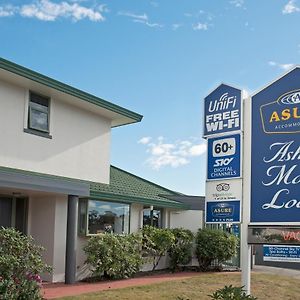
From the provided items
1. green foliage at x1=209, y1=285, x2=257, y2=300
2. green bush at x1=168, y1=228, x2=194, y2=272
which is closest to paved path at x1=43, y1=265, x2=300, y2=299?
green bush at x1=168, y1=228, x2=194, y2=272

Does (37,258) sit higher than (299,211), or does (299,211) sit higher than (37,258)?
(299,211)

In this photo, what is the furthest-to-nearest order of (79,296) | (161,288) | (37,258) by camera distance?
(161,288), (79,296), (37,258)

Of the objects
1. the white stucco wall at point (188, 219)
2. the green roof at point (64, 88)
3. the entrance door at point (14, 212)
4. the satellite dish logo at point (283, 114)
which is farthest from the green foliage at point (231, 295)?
the white stucco wall at point (188, 219)

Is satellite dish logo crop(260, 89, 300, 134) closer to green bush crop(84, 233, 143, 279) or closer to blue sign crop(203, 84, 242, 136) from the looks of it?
blue sign crop(203, 84, 242, 136)

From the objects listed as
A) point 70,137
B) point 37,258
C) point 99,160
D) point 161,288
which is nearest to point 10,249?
point 37,258

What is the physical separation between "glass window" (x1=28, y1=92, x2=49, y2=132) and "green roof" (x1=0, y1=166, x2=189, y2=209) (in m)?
1.40

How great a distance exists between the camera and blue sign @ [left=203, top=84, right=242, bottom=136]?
893cm

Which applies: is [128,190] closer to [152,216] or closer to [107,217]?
[152,216]

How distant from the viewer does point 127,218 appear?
17484mm

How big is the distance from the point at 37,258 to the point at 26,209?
5156 mm

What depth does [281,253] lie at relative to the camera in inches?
323

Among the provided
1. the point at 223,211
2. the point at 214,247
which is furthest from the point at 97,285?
the point at 223,211

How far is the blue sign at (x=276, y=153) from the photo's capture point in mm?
8273

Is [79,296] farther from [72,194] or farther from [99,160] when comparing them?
[99,160]
